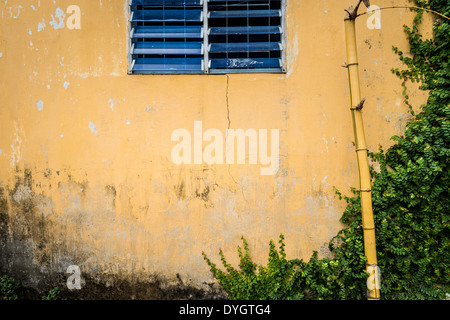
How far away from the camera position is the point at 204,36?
3.60 meters

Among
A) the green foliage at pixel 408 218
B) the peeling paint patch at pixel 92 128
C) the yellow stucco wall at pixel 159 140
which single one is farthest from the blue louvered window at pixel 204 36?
the green foliage at pixel 408 218

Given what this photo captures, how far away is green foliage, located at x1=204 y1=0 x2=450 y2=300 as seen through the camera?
3244 millimetres

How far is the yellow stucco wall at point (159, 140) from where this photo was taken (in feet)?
11.4

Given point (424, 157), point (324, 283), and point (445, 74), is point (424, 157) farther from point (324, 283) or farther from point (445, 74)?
point (324, 283)

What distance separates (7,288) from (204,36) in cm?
→ 395

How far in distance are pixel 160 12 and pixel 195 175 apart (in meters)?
2.08

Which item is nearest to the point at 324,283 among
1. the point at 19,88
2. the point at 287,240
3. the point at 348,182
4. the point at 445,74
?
the point at 287,240

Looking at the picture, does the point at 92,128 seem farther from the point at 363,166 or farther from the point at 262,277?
the point at 363,166

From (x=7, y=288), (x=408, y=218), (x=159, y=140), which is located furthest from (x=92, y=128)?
(x=408, y=218)

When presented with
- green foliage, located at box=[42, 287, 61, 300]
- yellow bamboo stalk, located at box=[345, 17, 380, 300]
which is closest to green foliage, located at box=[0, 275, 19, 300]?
green foliage, located at box=[42, 287, 61, 300]

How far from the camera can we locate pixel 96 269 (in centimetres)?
362

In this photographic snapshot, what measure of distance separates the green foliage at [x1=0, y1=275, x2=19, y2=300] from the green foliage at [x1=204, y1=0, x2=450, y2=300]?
9.16ft

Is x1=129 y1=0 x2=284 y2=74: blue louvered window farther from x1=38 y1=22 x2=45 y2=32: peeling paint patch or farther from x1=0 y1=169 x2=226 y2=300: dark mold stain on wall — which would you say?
x1=0 y1=169 x2=226 y2=300: dark mold stain on wall

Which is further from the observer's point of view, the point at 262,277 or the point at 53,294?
the point at 53,294
